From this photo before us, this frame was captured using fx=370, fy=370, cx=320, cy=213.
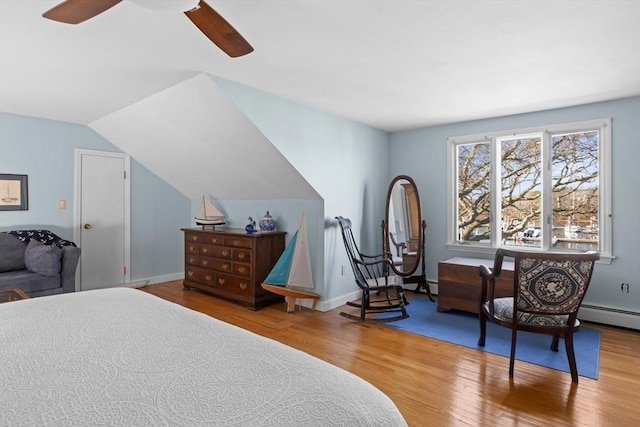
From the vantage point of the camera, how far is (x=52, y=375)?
97 cm

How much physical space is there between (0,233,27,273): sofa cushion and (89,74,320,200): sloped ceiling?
5.31 ft

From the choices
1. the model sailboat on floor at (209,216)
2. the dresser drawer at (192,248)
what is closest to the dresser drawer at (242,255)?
the model sailboat on floor at (209,216)

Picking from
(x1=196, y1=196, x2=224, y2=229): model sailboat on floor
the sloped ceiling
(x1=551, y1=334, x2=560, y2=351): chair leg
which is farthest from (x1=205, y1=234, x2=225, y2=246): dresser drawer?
(x1=551, y1=334, x2=560, y2=351): chair leg

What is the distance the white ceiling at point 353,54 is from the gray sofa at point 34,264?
4.80 ft

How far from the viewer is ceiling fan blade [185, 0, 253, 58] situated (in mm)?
1571

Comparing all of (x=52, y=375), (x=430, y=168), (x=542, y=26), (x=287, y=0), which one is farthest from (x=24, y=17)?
(x=430, y=168)

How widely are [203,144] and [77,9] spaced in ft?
8.32

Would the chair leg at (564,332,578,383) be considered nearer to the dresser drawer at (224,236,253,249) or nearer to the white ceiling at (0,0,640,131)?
the white ceiling at (0,0,640,131)

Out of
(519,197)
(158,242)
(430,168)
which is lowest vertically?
(158,242)

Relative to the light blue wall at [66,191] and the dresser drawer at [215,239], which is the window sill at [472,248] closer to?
the dresser drawer at [215,239]

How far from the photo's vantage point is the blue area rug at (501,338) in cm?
281

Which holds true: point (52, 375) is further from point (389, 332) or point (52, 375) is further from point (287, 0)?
point (389, 332)

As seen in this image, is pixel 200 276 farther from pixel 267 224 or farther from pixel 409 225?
pixel 409 225

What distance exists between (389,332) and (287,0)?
2.80 m
